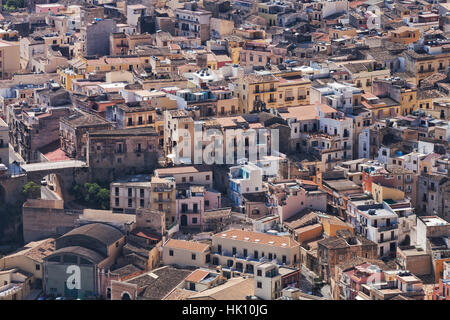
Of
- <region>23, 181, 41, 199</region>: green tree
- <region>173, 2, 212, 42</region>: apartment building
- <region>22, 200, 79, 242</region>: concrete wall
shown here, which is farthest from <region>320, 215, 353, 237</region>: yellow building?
<region>173, 2, 212, 42</region>: apartment building

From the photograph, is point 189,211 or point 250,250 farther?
point 189,211

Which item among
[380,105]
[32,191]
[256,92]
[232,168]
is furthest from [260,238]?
[380,105]

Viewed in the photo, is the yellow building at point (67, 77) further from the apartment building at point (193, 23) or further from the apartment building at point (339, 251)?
the apartment building at point (339, 251)

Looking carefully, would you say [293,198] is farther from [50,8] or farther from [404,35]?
[50,8]

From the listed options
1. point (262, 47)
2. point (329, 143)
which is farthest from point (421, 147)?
point (262, 47)

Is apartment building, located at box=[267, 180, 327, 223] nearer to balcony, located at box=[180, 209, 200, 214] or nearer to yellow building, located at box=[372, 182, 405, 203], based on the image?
yellow building, located at box=[372, 182, 405, 203]

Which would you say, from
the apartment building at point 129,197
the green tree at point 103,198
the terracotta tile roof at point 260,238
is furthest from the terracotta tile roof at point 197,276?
the green tree at point 103,198
